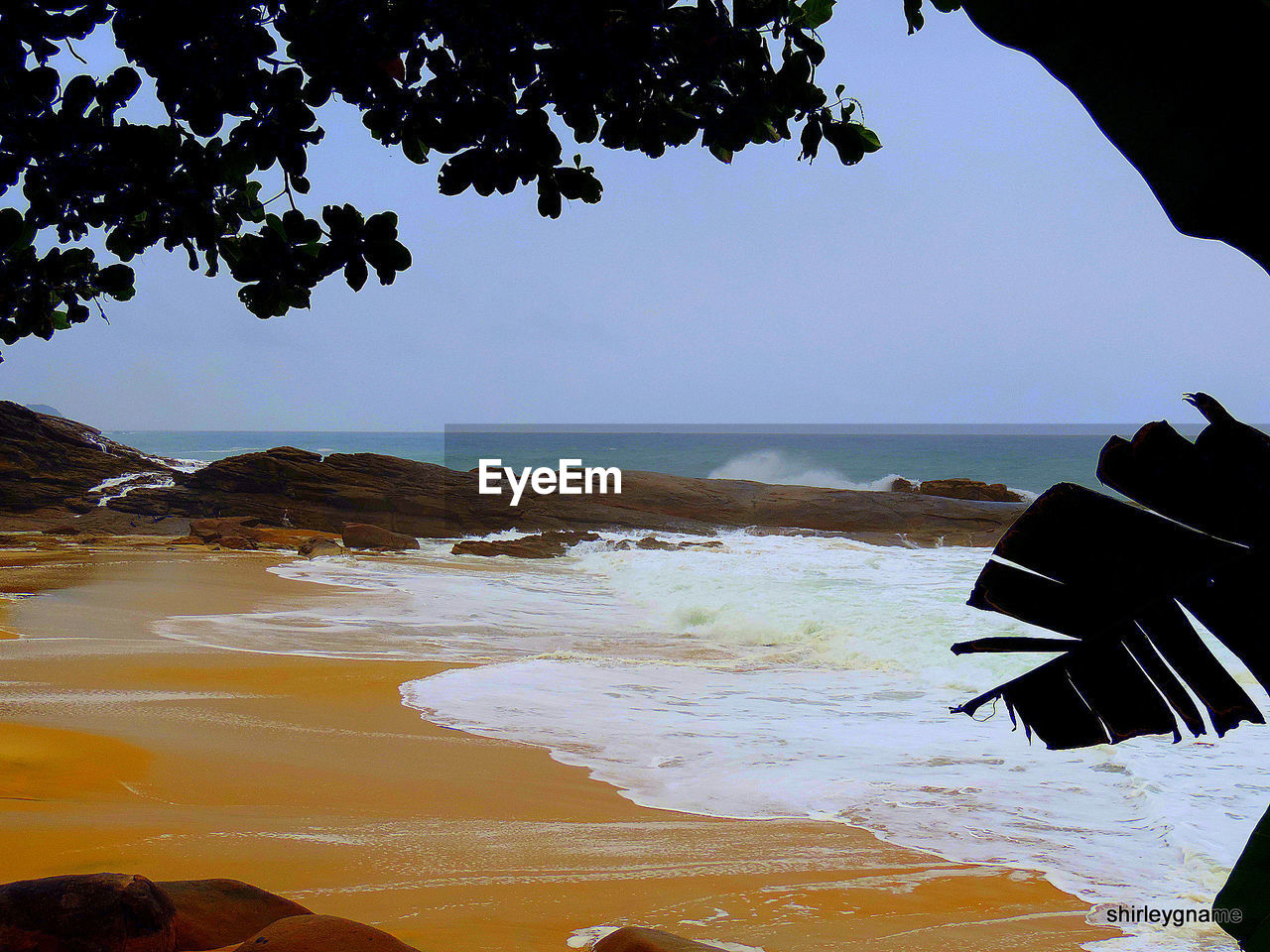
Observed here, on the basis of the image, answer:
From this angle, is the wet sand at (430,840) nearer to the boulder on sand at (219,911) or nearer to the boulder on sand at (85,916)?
the boulder on sand at (219,911)

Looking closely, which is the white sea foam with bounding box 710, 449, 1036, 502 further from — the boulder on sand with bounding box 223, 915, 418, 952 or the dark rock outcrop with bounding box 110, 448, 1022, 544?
the boulder on sand with bounding box 223, 915, 418, 952

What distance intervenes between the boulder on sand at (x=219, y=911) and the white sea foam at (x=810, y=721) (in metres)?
2.36

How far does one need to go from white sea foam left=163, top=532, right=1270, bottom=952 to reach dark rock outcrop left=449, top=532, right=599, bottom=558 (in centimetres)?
539

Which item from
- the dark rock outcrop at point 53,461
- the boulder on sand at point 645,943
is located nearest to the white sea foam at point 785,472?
the dark rock outcrop at point 53,461

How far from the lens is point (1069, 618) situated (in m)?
1.42

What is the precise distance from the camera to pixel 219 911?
2580 mm

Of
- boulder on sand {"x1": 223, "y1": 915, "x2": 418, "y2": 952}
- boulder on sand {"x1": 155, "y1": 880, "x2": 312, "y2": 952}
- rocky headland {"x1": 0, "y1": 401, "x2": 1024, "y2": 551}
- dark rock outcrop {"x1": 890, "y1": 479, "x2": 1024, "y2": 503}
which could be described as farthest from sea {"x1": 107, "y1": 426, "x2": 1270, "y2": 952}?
dark rock outcrop {"x1": 890, "y1": 479, "x2": 1024, "y2": 503}

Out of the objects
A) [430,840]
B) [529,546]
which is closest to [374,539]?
[529,546]

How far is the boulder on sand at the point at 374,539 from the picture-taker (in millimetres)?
21109

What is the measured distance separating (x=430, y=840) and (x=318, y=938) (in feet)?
5.24

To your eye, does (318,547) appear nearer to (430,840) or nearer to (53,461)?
(53,461)

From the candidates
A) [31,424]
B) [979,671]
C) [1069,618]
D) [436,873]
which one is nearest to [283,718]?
[436,873]

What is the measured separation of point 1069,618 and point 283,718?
18.4 ft

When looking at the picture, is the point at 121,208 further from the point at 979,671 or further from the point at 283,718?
the point at 979,671
